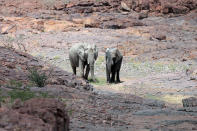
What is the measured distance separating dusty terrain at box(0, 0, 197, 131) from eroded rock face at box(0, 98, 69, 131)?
1386 millimetres

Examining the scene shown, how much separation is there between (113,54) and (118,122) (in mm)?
10389

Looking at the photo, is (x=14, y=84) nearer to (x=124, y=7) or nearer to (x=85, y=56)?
(x=85, y=56)

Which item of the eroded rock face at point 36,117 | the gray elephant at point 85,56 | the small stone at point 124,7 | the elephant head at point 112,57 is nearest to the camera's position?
the eroded rock face at point 36,117

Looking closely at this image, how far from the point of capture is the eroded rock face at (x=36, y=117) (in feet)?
13.3

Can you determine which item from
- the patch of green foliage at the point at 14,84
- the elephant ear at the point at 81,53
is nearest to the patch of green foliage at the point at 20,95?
the patch of green foliage at the point at 14,84

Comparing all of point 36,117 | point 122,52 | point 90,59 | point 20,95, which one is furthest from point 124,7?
point 36,117

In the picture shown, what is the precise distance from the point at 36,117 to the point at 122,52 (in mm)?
23503

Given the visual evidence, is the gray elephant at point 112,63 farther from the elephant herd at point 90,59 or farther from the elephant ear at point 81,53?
the elephant ear at point 81,53

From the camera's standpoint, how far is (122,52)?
27656mm

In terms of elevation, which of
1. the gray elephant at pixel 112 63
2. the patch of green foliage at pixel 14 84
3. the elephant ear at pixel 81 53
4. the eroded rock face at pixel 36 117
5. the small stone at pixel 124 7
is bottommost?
the gray elephant at pixel 112 63

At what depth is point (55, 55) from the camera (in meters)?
26.2

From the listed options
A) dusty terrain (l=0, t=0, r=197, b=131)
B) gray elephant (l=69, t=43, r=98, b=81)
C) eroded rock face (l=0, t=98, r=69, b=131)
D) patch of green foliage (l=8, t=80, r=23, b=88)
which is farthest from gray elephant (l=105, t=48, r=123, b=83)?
eroded rock face (l=0, t=98, r=69, b=131)

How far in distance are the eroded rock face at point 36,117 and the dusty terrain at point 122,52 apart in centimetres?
139

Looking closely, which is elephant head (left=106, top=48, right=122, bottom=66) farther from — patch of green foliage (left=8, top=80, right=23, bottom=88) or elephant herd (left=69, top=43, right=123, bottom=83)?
patch of green foliage (left=8, top=80, right=23, bottom=88)
